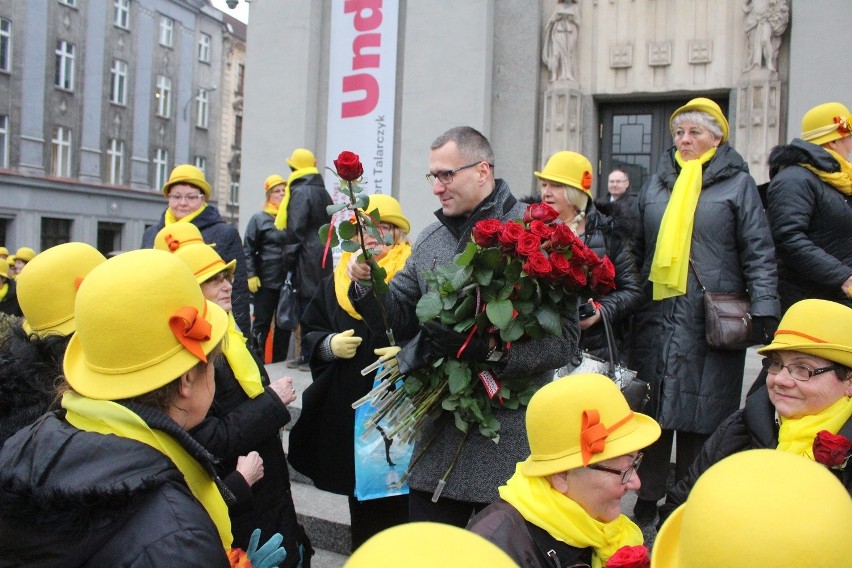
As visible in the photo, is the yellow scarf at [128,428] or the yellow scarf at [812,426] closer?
the yellow scarf at [128,428]

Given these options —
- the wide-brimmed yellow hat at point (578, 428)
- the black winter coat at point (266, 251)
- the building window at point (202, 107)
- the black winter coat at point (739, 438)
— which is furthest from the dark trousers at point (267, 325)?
the building window at point (202, 107)

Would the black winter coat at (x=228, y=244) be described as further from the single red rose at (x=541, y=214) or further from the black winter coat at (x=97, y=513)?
the black winter coat at (x=97, y=513)

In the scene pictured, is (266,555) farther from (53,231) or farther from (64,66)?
(64,66)

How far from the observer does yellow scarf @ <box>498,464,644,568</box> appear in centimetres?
224

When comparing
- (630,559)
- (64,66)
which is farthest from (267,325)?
(64,66)

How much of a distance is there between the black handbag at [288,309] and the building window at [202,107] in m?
39.4

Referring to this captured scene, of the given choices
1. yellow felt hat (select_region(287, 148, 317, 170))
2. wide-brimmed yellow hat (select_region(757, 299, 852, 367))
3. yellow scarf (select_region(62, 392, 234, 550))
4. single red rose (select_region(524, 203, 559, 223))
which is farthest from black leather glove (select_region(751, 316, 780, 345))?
yellow felt hat (select_region(287, 148, 317, 170))

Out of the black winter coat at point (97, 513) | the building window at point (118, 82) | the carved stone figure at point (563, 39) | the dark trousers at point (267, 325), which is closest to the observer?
the black winter coat at point (97, 513)

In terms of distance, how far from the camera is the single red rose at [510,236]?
284 cm

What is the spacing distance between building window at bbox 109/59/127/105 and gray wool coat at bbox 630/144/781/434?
38583mm

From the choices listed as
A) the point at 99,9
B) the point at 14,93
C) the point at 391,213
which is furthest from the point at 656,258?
the point at 99,9

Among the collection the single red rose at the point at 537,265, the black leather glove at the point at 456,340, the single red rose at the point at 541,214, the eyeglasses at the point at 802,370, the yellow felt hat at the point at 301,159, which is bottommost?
the eyeglasses at the point at 802,370

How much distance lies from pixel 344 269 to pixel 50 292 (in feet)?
5.26

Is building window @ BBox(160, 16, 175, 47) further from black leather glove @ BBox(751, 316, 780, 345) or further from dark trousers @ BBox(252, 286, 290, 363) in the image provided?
black leather glove @ BBox(751, 316, 780, 345)
